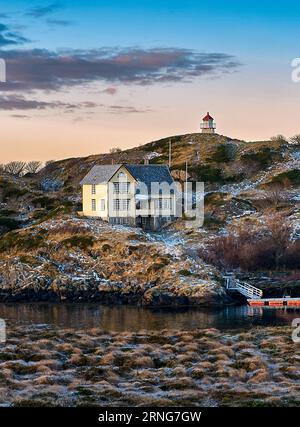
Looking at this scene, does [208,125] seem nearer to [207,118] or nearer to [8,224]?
[207,118]

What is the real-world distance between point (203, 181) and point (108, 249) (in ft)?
142

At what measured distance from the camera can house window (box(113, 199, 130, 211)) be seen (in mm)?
90481

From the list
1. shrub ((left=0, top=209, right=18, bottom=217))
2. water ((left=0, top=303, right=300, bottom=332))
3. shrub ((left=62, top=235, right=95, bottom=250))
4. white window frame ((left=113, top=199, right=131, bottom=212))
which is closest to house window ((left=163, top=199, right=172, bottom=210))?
white window frame ((left=113, top=199, right=131, bottom=212))

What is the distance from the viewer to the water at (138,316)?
53938 millimetres

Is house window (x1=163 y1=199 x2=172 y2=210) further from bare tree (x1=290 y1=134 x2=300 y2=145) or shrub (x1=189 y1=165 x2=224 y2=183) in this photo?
bare tree (x1=290 y1=134 x2=300 y2=145)

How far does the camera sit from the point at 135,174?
95.1 meters

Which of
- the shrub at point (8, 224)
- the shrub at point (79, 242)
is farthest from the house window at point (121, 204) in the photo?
the shrub at point (8, 224)

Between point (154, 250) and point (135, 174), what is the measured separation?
22811 millimetres

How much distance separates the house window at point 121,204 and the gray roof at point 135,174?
330cm

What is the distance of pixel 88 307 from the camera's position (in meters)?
64.1

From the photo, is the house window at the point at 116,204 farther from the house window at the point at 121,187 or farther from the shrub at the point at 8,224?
the shrub at the point at 8,224

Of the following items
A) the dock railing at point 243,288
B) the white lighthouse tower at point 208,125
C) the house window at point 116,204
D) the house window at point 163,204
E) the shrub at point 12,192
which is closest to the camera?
the dock railing at point 243,288
